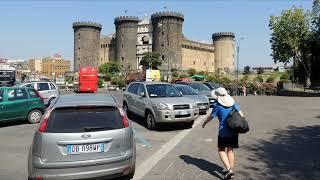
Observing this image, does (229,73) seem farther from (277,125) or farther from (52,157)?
(52,157)

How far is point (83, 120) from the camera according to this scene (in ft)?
21.5

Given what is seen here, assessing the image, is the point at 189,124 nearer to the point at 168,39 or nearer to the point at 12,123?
the point at 12,123

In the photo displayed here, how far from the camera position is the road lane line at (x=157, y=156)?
26.0 ft

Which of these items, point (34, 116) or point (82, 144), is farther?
point (34, 116)

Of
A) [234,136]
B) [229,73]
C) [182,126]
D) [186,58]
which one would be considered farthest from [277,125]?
[229,73]

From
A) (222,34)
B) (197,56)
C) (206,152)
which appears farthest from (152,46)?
(206,152)

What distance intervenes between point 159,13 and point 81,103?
106769 mm

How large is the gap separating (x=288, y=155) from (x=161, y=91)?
6.59 meters

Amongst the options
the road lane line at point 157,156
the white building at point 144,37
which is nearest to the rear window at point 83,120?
the road lane line at point 157,156

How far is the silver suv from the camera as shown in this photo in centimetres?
1363

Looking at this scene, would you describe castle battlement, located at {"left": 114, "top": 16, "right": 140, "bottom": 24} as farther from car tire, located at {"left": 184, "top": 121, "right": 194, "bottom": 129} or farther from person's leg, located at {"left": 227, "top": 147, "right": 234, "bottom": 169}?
person's leg, located at {"left": 227, "top": 147, "right": 234, "bottom": 169}

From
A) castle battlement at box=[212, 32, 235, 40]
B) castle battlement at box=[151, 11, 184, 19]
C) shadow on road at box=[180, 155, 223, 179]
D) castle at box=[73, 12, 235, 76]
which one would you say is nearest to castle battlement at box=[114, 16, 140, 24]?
castle at box=[73, 12, 235, 76]

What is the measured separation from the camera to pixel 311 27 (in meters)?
53.9

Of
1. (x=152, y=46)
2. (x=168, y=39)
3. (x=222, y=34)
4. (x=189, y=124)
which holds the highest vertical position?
(x=222, y=34)
